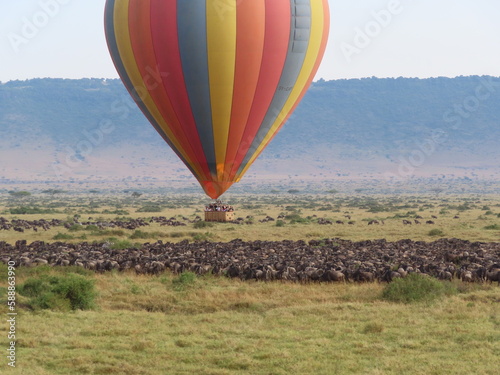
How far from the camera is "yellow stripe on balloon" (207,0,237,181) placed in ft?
106

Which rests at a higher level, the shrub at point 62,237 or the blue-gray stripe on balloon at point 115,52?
the blue-gray stripe on balloon at point 115,52

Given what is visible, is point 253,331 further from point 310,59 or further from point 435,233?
point 435,233

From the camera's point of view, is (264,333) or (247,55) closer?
(264,333)

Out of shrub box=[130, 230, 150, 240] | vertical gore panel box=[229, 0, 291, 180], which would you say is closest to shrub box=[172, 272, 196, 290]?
vertical gore panel box=[229, 0, 291, 180]

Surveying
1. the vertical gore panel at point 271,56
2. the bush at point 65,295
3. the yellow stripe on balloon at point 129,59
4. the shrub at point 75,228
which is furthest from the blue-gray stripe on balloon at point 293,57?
the bush at point 65,295

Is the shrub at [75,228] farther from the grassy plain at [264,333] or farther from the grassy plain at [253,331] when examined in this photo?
the grassy plain at [264,333]

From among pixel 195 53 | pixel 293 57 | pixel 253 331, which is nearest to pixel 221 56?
pixel 195 53

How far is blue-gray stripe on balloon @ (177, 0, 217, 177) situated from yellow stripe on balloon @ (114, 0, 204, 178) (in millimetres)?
2110

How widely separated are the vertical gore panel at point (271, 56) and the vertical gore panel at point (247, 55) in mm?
203

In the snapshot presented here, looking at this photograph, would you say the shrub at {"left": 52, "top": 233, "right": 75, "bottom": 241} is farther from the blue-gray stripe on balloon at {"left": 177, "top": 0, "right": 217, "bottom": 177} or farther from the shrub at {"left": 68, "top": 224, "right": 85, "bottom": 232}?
the blue-gray stripe on balloon at {"left": 177, "top": 0, "right": 217, "bottom": 177}

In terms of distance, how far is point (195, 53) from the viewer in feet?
107

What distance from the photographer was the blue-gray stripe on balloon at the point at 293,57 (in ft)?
110

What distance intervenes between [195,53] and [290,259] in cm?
1049

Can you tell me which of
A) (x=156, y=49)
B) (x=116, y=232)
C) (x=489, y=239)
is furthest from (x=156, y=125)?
(x=489, y=239)
